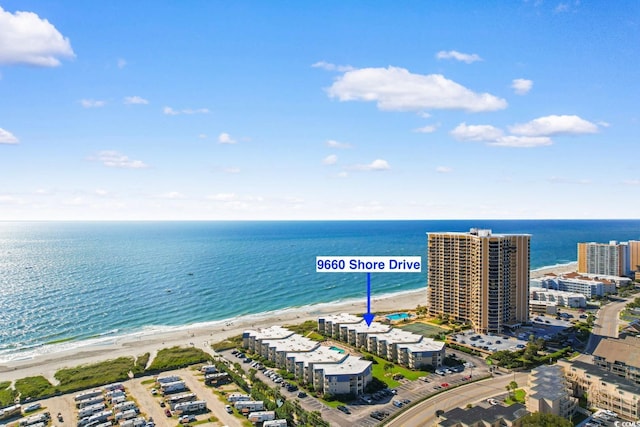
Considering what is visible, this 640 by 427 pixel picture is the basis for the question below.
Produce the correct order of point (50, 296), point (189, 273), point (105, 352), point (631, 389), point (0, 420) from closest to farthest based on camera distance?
1. point (631, 389)
2. point (0, 420)
3. point (105, 352)
4. point (50, 296)
5. point (189, 273)

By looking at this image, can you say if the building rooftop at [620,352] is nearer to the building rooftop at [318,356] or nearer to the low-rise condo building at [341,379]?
the low-rise condo building at [341,379]

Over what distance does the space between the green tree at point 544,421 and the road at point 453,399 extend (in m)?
8.13

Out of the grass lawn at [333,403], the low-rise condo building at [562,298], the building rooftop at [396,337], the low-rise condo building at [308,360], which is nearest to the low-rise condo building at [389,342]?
the building rooftop at [396,337]

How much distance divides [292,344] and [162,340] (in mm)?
26326

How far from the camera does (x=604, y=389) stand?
4206 cm

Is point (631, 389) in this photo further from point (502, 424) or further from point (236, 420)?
point (236, 420)

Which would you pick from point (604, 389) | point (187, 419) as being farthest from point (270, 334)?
point (604, 389)

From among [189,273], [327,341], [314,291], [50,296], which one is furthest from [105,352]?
[189,273]

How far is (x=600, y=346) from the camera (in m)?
50.0

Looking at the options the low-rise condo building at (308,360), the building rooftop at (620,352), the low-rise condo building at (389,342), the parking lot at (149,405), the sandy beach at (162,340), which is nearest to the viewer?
the parking lot at (149,405)

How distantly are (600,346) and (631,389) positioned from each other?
396 inches

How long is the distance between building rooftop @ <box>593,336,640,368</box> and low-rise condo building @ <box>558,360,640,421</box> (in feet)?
11.0

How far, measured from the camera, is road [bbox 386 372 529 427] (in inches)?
Result: 1629

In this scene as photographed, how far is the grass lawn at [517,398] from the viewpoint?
145 ft
